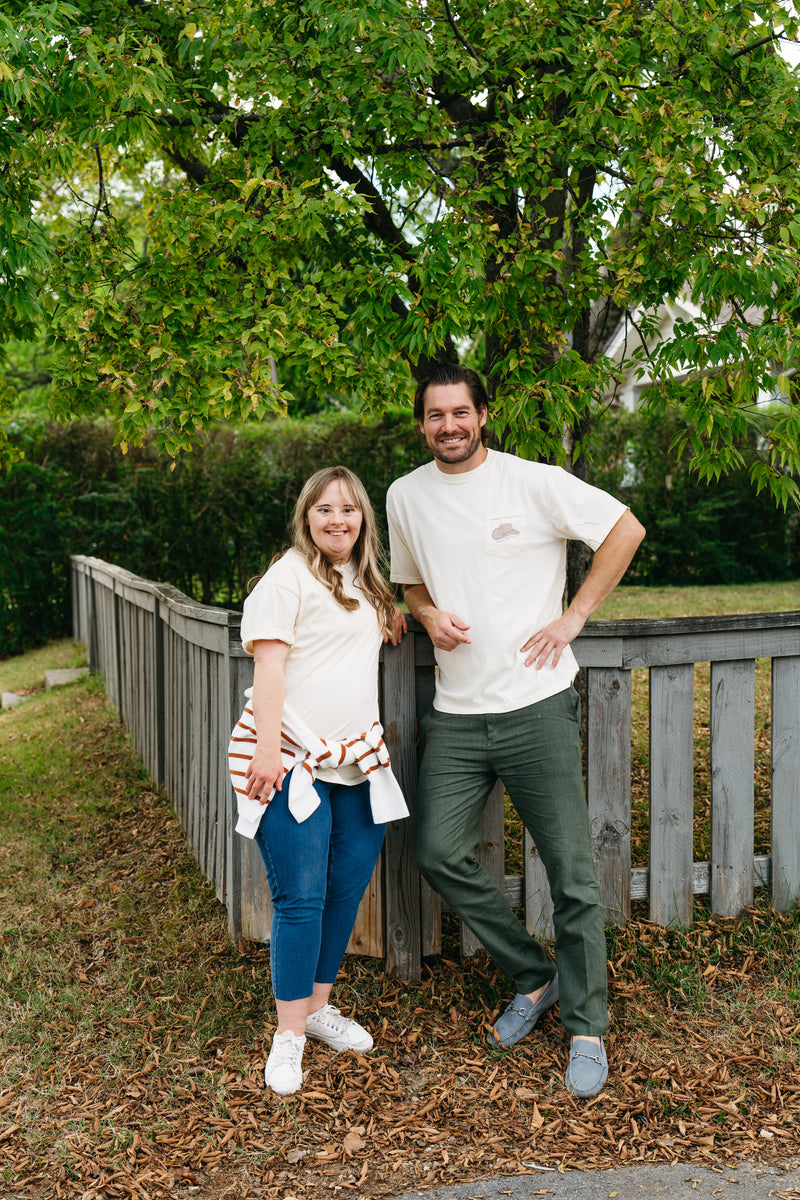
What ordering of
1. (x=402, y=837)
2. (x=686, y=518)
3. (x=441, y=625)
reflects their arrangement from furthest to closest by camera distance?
(x=686, y=518) → (x=402, y=837) → (x=441, y=625)

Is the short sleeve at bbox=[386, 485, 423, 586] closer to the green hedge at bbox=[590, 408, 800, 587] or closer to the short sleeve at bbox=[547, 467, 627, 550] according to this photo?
the short sleeve at bbox=[547, 467, 627, 550]

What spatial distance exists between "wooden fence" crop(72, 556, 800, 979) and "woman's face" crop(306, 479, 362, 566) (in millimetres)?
530

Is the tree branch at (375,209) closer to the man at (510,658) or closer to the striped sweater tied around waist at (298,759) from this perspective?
the man at (510,658)

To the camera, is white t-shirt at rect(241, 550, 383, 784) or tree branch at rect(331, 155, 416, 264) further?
tree branch at rect(331, 155, 416, 264)

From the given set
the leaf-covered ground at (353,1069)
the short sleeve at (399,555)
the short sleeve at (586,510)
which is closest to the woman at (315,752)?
the short sleeve at (399,555)

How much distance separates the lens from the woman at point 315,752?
9.02ft

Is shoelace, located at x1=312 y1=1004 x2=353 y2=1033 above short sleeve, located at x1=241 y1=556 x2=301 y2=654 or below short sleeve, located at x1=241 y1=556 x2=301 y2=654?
below

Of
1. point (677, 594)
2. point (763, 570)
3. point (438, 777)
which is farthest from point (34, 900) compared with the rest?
point (763, 570)

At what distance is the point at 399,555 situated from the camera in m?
3.16

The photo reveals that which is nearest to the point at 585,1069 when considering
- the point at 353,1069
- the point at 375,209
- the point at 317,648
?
the point at 353,1069

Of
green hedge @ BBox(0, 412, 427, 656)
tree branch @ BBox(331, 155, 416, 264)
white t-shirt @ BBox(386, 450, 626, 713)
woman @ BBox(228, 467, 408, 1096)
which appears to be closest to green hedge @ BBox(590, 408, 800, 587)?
green hedge @ BBox(0, 412, 427, 656)

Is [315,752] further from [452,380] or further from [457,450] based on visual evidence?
[452,380]

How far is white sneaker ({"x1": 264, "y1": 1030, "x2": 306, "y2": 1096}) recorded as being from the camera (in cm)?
277

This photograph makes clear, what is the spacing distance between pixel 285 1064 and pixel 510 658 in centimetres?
136
